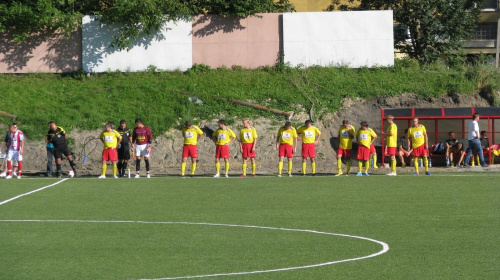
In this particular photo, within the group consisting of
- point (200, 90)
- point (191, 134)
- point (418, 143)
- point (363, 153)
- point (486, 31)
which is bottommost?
point (363, 153)

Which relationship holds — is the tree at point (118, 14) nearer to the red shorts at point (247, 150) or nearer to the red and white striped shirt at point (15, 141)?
the red and white striped shirt at point (15, 141)

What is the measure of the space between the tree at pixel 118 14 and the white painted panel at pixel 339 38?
82.5 inches

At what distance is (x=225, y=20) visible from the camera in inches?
1491

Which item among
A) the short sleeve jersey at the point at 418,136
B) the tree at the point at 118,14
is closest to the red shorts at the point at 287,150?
the short sleeve jersey at the point at 418,136

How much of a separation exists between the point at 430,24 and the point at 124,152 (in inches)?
777

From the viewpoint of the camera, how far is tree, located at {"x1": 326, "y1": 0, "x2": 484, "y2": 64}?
41062mm

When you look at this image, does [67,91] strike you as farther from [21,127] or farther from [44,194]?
[44,194]

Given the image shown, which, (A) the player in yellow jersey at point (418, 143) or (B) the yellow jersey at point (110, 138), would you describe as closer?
(A) the player in yellow jersey at point (418, 143)

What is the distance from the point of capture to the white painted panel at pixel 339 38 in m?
37.3

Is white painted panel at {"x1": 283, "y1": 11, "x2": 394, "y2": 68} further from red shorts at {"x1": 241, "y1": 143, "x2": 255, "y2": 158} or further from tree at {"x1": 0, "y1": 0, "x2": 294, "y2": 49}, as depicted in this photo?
red shorts at {"x1": 241, "y1": 143, "x2": 255, "y2": 158}

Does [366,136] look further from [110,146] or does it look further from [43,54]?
[43,54]

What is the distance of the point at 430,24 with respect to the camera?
1614 inches

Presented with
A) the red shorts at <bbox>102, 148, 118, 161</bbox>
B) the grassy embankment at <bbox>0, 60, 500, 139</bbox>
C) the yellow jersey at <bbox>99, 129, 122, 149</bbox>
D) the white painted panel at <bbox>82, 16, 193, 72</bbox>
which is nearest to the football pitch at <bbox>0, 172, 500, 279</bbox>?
the red shorts at <bbox>102, 148, 118, 161</bbox>

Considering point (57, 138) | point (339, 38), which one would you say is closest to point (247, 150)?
point (57, 138)
